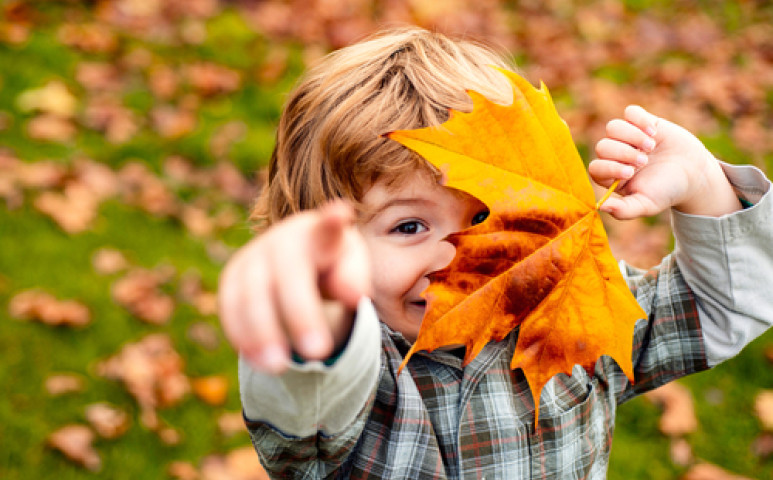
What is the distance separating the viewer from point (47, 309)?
2.18m

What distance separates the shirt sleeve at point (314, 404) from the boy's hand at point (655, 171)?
19.3 inches

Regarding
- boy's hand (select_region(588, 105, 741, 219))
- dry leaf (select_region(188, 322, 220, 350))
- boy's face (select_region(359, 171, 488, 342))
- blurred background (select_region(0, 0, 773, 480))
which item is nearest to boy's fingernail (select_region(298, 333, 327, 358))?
boy's face (select_region(359, 171, 488, 342))

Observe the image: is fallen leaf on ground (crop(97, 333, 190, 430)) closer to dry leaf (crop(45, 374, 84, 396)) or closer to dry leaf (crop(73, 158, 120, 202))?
dry leaf (crop(45, 374, 84, 396))

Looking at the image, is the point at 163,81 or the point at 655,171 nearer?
the point at 655,171

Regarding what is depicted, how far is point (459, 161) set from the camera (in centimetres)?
90

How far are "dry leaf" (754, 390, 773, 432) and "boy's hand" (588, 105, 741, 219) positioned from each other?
125cm

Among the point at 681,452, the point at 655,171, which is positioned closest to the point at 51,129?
the point at 655,171

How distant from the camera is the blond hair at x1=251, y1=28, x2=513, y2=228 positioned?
1142mm

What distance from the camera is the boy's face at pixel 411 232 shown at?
108 centimetres

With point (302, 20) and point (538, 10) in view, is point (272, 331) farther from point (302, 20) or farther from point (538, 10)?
point (538, 10)

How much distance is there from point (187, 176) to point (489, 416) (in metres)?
2.18

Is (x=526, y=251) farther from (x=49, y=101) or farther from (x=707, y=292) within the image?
(x=49, y=101)

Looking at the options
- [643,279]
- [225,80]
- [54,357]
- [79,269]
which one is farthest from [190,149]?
[643,279]

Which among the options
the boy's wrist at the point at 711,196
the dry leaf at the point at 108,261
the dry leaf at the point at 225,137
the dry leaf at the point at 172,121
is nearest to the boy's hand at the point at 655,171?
the boy's wrist at the point at 711,196
